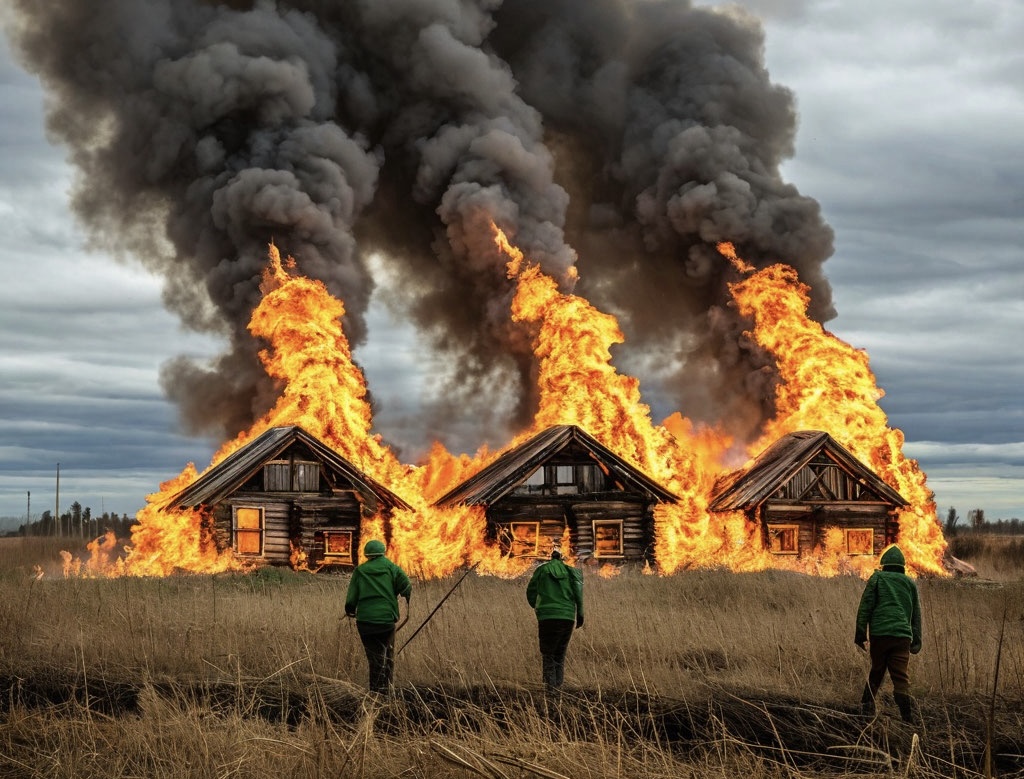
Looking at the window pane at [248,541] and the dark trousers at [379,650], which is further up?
the window pane at [248,541]

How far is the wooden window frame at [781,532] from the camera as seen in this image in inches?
1385

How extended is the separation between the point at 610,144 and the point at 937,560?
92.1 feet

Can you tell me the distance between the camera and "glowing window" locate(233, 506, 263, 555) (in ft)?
105

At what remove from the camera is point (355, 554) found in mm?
32688

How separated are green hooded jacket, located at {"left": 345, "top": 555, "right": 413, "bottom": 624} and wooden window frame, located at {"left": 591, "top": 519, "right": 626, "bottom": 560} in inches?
875

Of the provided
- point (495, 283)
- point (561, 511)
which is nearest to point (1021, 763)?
point (561, 511)

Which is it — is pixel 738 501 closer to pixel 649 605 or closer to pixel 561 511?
pixel 561 511

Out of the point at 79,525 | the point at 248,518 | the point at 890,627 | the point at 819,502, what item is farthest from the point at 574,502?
the point at 79,525

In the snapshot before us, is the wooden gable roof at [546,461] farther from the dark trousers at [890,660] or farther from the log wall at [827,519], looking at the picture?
the dark trousers at [890,660]

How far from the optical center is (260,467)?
104 ft

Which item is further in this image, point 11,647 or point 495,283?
point 495,283

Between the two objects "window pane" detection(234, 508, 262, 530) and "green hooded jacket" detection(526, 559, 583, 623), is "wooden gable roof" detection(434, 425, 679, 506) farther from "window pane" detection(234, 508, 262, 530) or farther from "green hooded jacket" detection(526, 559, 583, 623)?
"green hooded jacket" detection(526, 559, 583, 623)

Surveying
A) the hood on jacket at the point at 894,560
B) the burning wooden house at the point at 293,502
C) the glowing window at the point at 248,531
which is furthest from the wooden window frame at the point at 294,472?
the hood on jacket at the point at 894,560

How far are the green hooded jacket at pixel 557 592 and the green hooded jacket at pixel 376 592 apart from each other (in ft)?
4.70
